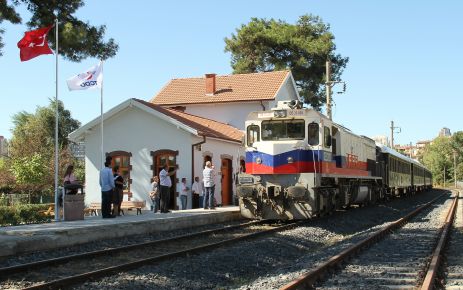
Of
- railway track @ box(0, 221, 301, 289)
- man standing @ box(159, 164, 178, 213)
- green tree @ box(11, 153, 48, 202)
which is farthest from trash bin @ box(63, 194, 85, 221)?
green tree @ box(11, 153, 48, 202)

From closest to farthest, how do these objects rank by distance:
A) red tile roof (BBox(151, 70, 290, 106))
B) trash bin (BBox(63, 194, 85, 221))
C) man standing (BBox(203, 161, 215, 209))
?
→ trash bin (BBox(63, 194, 85, 221)) < man standing (BBox(203, 161, 215, 209)) < red tile roof (BBox(151, 70, 290, 106))

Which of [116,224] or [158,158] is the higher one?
[158,158]

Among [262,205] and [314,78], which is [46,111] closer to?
[314,78]

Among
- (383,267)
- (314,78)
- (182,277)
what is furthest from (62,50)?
(314,78)

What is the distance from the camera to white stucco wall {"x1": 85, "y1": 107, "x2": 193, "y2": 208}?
923 inches

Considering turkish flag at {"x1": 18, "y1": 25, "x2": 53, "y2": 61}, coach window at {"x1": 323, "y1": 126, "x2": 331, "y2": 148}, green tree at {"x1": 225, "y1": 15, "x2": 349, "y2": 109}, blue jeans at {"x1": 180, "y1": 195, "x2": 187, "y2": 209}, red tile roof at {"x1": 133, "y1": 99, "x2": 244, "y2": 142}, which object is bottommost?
blue jeans at {"x1": 180, "y1": 195, "x2": 187, "y2": 209}

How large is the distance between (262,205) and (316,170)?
2022 millimetres

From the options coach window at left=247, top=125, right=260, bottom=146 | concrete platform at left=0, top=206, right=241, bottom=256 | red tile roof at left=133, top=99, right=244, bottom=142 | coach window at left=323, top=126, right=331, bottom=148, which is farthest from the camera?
red tile roof at left=133, top=99, right=244, bottom=142

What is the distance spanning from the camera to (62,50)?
1806cm

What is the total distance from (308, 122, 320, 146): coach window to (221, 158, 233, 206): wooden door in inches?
392

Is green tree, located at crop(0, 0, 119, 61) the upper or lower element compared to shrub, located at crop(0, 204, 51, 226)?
upper

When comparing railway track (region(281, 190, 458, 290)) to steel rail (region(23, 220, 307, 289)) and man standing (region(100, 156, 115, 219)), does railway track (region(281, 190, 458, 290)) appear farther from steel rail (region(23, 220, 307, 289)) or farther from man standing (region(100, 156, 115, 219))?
man standing (region(100, 156, 115, 219))

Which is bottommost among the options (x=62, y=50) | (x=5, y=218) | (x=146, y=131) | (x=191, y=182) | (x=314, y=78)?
(x=5, y=218)

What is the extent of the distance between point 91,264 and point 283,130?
27.6 feet
